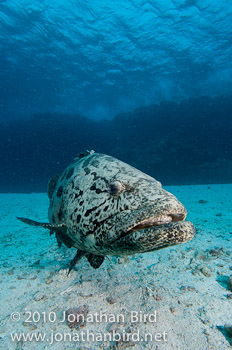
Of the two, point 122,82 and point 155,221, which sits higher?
point 122,82

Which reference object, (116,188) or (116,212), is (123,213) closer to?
(116,212)

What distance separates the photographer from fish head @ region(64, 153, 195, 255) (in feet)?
6.02

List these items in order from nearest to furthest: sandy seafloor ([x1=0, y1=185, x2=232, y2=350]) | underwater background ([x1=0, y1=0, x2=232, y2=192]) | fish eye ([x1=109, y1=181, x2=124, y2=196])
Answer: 1. sandy seafloor ([x1=0, y1=185, x2=232, y2=350])
2. fish eye ([x1=109, y1=181, x2=124, y2=196])
3. underwater background ([x1=0, y1=0, x2=232, y2=192])

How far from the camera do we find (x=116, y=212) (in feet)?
7.22

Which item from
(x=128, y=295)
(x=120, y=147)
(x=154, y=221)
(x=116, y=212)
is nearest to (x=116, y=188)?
(x=116, y=212)

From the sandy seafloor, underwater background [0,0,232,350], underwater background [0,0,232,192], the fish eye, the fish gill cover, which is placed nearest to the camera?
the sandy seafloor

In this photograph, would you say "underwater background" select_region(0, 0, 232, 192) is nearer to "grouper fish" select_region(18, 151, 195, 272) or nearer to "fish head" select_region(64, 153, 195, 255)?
"grouper fish" select_region(18, 151, 195, 272)

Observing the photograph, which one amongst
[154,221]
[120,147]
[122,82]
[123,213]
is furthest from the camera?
[122,82]

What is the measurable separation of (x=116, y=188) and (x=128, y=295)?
1802 mm

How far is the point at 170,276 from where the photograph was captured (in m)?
3.37

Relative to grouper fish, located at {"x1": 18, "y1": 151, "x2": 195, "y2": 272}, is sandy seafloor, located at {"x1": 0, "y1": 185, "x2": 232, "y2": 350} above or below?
below

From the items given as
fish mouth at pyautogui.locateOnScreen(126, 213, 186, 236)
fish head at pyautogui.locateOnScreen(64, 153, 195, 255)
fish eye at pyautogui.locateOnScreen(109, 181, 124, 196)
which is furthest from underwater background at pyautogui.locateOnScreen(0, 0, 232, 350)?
fish eye at pyautogui.locateOnScreen(109, 181, 124, 196)

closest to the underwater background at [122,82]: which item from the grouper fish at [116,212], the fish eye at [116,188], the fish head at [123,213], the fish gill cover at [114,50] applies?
the fish gill cover at [114,50]

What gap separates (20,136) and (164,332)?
46298 millimetres
